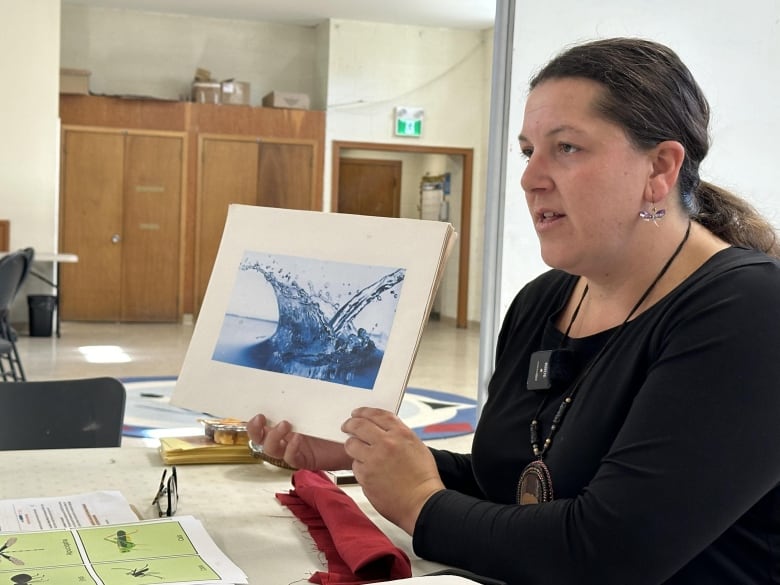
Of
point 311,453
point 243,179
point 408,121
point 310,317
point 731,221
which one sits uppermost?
point 408,121

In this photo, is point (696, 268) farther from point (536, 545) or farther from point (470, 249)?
point (470, 249)

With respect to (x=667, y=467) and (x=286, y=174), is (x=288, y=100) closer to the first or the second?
(x=286, y=174)

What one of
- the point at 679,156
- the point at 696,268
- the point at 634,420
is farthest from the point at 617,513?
the point at 679,156

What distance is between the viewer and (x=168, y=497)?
4.82ft

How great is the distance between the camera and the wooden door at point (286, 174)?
11.6 metres

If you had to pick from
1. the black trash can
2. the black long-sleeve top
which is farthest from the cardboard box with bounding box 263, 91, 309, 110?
the black long-sleeve top

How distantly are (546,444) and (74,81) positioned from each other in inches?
410

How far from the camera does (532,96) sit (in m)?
1.27

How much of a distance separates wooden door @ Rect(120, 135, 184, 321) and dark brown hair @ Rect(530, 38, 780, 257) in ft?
34.2

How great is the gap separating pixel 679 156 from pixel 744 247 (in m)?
0.17

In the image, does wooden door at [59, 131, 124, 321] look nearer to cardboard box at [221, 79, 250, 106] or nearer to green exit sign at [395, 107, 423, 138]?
cardboard box at [221, 79, 250, 106]

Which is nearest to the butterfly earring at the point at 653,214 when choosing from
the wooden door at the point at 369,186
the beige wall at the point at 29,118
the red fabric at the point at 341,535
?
the red fabric at the point at 341,535

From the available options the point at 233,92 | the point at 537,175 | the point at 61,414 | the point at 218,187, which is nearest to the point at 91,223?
the point at 218,187

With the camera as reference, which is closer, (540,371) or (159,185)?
(540,371)
